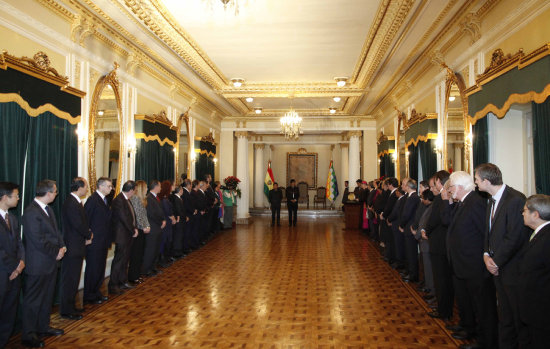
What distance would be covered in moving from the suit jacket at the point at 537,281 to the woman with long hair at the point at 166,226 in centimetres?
583

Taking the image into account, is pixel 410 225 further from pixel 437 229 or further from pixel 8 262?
pixel 8 262

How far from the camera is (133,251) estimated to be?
5980 millimetres

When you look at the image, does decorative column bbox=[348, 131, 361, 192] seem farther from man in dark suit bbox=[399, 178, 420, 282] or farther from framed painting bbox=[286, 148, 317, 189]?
man in dark suit bbox=[399, 178, 420, 282]

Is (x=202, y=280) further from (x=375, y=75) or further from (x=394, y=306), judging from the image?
(x=375, y=75)

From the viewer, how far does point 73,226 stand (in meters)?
4.46

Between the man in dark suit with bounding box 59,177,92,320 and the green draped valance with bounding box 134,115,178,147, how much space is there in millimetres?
2969

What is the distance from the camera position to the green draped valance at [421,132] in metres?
7.15

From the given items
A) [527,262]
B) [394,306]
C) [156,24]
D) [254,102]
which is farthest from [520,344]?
[254,102]

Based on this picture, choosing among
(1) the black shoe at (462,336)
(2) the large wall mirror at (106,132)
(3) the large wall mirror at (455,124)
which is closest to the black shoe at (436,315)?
(1) the black shoe at (462,336)

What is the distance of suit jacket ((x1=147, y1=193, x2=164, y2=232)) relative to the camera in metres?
6.40

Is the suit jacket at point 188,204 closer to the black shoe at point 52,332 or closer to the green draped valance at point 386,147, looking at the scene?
the black shoe at point 52,332

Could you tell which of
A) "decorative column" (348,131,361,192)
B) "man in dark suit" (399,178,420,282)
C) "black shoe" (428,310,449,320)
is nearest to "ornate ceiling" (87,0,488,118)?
"man in dark suit" (399,178,420,282)

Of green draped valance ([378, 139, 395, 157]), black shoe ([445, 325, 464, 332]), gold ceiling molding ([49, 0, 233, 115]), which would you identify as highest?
gold ceiling molding ([49, 0, 233, 115])

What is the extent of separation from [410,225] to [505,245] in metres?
2.80
